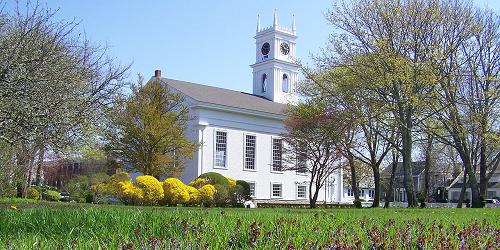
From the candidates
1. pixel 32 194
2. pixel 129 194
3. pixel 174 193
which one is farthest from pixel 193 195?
pixel 32 194

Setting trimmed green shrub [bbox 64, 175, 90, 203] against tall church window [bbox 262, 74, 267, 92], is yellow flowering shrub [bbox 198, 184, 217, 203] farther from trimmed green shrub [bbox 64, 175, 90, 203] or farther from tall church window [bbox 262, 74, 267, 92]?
tall church window [bbox 262, 74, 267, 92]

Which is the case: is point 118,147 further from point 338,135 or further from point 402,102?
point 402,102

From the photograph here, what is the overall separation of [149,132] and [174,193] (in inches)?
170

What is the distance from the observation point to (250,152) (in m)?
45.8

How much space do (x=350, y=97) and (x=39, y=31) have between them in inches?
698

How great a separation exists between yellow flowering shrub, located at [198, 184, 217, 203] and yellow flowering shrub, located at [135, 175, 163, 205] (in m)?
2.30

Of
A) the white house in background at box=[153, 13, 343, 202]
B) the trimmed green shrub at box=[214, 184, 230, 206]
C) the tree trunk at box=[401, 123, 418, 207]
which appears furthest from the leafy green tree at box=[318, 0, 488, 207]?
the white house in background at box=[153, 13, 343, 202]

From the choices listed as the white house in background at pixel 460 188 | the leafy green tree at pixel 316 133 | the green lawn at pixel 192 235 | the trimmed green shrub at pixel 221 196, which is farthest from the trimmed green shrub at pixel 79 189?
the white house in background at pixel 460 188

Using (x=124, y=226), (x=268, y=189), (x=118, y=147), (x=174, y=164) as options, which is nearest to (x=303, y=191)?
(x=268, y=189)

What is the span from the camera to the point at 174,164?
108 ft

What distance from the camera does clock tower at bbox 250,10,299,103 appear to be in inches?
2200

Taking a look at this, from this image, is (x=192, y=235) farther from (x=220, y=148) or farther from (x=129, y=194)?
(x=220, y=148)

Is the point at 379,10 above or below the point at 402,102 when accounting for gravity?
above

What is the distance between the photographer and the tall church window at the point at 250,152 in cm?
4547
